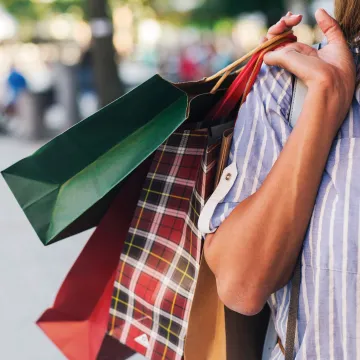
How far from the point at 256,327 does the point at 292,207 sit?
39cm

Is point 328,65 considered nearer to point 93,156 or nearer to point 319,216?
point 319,216

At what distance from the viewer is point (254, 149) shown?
1.29 metres

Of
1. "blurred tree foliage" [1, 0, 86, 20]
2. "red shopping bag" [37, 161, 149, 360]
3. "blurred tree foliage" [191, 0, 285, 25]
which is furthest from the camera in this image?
"blurred tree foliage" [1, 0, 86, 20]

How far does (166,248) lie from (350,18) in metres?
0.62

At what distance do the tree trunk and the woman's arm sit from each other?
846 centimetres

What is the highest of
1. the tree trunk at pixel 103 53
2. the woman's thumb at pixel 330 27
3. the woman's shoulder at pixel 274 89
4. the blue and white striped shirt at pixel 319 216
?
the woman's thumb at pixel 330 27

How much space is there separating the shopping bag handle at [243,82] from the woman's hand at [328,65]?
1.9 inches

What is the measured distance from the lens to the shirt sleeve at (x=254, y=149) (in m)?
1.29

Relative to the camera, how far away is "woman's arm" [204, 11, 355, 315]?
4.00 feet

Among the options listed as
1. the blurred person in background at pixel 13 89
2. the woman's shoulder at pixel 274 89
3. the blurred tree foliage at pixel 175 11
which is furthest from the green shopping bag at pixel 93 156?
the blurred person in background at pixel 13 89

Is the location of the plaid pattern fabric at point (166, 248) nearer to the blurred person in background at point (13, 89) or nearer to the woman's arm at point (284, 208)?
the woman's arm at point (284, 208)

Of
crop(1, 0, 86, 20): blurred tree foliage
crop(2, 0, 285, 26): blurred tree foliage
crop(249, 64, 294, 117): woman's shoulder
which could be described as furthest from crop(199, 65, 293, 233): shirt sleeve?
crop(1, 0, 86, 20): blurred tree foliage

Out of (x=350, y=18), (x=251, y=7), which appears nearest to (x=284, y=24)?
(x=350, y=18)

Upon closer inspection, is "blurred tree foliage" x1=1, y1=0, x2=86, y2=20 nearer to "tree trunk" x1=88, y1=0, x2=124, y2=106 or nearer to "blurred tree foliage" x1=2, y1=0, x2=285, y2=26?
"blurred tree foliage" x1=2, y1=0, x2=285, y2=26
